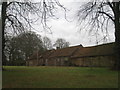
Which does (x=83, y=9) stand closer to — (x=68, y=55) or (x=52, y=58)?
(x=68, y=55)

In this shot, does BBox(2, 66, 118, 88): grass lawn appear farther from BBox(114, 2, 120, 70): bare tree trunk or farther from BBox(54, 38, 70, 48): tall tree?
BBox(54, 38, 70, 48): tall tree

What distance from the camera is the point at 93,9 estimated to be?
54.9 feet

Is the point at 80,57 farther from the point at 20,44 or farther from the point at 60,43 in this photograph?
the point at 60,43

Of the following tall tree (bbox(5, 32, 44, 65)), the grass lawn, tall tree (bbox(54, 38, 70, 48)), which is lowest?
the grass lawn

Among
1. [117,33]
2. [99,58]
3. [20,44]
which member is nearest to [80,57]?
[99,58]

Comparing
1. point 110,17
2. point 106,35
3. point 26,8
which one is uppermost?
point 110,17

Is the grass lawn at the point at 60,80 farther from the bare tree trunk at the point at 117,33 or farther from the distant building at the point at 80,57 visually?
the distant building at the point at 80,57

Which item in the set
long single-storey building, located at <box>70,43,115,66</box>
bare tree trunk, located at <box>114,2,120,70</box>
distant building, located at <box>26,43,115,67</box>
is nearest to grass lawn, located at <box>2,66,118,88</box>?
bare tree trunk, located at <box>114,2,120,70</box>

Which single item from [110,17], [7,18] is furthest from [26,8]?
[110,17]

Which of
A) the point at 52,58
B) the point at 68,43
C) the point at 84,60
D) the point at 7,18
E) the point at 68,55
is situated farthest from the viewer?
the point at 68,43

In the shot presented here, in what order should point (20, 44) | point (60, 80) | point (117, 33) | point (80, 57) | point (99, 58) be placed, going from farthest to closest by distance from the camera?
point (80, 57), point (99, 58), point (20, 44), point (117, 33), point (60, 80)

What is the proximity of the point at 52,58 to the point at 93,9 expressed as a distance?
36041mm

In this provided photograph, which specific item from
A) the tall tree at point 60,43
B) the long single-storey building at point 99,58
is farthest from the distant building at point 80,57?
the tall tree at point 60,43

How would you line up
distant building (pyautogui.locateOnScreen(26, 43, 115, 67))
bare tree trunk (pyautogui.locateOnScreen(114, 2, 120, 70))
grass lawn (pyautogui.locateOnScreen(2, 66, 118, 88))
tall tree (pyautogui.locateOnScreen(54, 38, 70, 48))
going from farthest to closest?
tall tree (pyautogui.locateOnScreen(54, 38, 70, 48)), distant building (pyautogui.locateOnScreen(26, 43, 115, 67)), bare tree trunk (pyautogui.locateOnScreen(114, 2, 120, 70)), grass lawn (pyautogui.locateOnScreen(2, 66, 118, 88))
